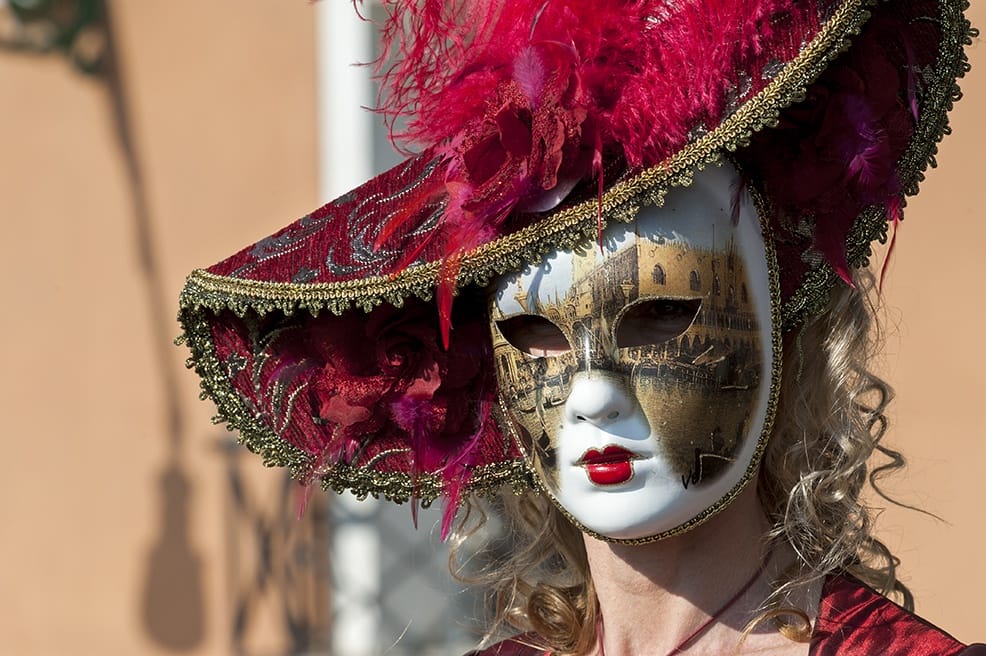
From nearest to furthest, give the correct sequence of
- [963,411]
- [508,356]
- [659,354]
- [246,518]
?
1. [659,354]
2. [508,356]
3. [963,411]
4. [246,518]

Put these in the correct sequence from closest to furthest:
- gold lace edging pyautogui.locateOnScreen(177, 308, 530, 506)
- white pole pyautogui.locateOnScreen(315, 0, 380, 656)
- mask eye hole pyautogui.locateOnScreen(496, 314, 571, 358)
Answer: mask eye hole pyautogui.locateOnScreen(496, 314, 571, 358) → gold lace edging pyautogui.locateOnScreen(177, 308, 530, 506) → white pole pyautogui.locateOnScreen(315, 0, 380, 656)

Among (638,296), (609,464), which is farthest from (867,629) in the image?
(638,296)

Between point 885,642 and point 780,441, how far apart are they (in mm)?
304

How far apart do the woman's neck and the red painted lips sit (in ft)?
0.61

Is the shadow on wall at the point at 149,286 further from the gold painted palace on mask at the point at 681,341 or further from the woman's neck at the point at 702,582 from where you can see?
the gold painted palace on mask at the point at 681,341

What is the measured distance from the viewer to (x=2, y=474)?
4074mm

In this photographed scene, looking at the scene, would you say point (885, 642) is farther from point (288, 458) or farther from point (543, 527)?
point (288, 458)

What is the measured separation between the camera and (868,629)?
1.71 metres

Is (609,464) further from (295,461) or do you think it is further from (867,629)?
(295,461)

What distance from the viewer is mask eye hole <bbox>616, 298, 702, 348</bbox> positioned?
1.69 metres

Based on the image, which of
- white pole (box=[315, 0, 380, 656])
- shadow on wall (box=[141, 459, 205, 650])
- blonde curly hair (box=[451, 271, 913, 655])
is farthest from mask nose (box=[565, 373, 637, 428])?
shadow on wall (box=[141, 459, 205, 650])

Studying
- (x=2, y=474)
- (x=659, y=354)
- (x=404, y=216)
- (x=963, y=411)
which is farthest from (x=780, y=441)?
(x=2, y=474)

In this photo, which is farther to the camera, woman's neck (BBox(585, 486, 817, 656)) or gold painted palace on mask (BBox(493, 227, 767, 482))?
woman's neck (BBox(585, 486, 817, 656))

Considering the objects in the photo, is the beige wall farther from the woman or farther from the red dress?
the red dress
